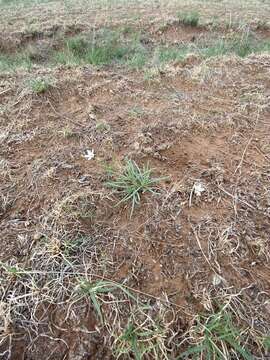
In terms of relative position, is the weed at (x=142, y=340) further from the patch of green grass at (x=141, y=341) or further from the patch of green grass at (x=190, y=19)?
the patch of green grass at (x=190, y=19)

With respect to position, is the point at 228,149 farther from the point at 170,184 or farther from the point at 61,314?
the point at 61,314

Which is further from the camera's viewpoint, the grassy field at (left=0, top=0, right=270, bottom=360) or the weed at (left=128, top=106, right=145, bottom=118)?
the weed at (left=128, top=106, right=145, bottom=118)

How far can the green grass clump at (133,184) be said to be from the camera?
1679 millimetres

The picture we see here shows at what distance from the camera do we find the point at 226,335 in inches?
48.7

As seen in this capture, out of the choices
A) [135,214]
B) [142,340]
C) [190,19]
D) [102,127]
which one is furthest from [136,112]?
[190,19]

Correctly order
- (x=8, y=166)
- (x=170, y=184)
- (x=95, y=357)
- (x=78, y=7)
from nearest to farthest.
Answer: (x=95, y=357) → (x=170, y=184) → (x=8, y=166) → (x=78, y=7)

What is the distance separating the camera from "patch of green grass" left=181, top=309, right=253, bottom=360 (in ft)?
4.00

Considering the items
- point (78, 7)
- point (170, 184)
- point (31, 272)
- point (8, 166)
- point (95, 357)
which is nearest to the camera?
point (95, 357)

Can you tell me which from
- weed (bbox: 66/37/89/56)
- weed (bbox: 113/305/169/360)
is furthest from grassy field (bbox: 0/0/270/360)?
weed (bbox: 66/37/89/56)

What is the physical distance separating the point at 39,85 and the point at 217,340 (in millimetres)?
2158

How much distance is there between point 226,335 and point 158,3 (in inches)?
264

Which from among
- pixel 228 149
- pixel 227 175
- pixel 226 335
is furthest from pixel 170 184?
pixel 226 335

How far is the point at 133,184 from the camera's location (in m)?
1.71

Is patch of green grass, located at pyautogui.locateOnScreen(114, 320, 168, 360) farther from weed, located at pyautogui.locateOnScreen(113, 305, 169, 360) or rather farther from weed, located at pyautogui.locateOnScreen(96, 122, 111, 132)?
weed, located at pyautogui.locateOnScreen(96, 122, 111, 132)
